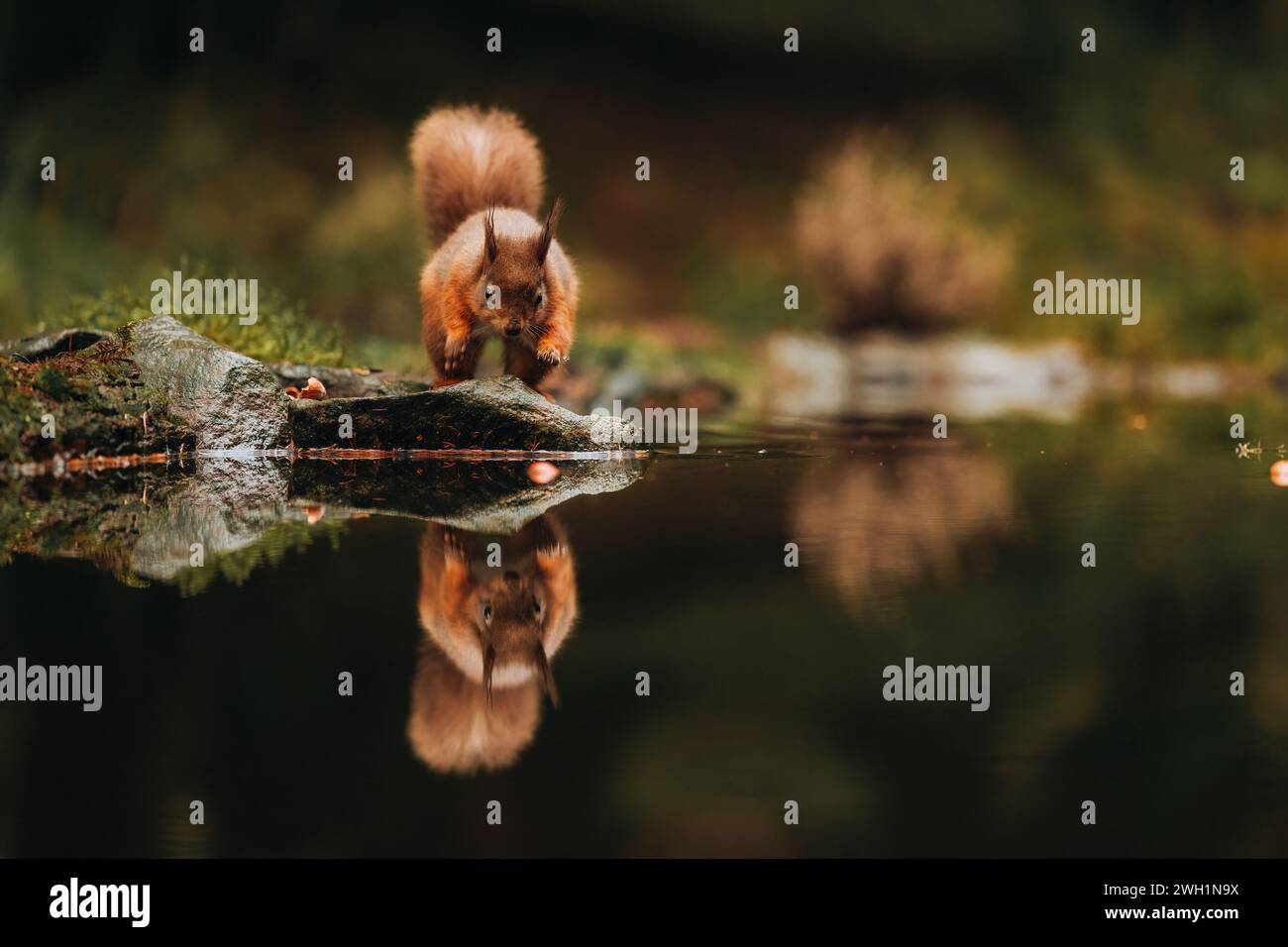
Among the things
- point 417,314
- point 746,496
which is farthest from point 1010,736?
point 417,314

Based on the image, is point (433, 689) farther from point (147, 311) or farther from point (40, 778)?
point (147, 311)

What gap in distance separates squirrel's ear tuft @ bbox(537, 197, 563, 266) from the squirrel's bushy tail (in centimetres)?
127

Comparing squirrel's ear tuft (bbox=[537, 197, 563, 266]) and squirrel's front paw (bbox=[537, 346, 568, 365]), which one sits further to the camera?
squirrel's front paw (bbox=[537, 346, 568, 365])

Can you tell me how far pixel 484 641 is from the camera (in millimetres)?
3881

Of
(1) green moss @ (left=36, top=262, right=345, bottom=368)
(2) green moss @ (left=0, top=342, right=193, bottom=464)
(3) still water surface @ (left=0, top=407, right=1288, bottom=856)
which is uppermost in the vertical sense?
(1) green moss @ (left=36, top=262, right=345, bottom=368)

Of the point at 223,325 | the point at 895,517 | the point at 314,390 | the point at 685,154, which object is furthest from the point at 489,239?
the point at 685,154

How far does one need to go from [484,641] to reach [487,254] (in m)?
3.87

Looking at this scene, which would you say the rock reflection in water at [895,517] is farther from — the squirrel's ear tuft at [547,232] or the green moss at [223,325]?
the green moss at [223,325]

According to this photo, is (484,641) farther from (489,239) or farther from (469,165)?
(469,165)

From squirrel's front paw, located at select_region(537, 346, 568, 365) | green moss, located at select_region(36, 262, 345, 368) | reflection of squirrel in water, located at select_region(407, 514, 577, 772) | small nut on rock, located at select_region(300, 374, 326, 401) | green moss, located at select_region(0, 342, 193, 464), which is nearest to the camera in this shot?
reflection of squirrel in water, located at select_region(407, 514, 577, 772)

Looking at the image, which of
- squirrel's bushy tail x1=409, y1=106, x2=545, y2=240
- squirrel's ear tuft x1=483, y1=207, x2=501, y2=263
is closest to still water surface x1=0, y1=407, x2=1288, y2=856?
squirrel's ear tuft x1=483, y1=207, x2=501, y2=263

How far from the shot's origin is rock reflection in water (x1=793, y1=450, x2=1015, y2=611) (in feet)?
16.3

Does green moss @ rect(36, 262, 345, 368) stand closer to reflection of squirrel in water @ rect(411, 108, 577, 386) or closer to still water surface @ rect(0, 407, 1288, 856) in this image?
reflection of squirrel in water @ rect(411, 108, 577, 386)

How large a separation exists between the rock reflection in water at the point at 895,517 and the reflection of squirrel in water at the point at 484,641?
970 millimetres
